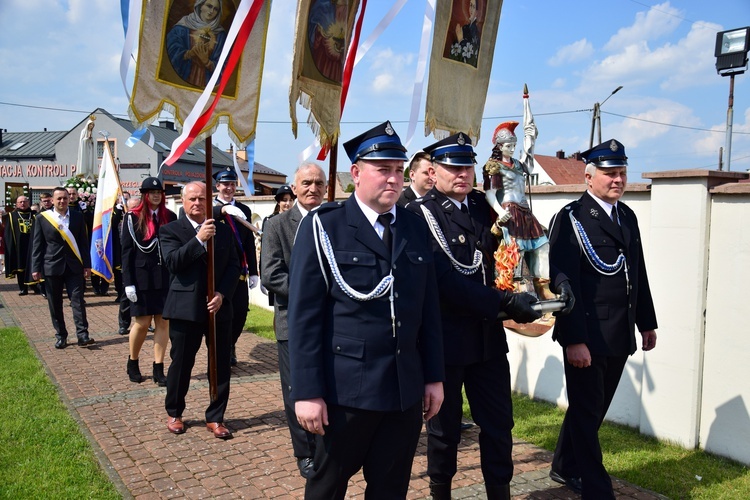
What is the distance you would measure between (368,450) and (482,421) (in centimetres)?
101

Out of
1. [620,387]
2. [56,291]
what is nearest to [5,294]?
[56,291]

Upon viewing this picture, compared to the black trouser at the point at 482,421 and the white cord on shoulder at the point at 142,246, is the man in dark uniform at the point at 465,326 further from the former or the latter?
the white cord on shoulder at the point at 142,246

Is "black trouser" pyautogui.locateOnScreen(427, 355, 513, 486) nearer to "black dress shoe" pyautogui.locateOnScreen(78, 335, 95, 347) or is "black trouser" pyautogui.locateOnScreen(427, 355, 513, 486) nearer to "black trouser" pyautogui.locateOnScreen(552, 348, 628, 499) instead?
"black trouser" pyautogui.locateOnScreen(552, 348, 628, 499)

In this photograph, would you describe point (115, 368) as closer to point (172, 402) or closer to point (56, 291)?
point (56, 291)

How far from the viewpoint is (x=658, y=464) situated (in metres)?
4.88

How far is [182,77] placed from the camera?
16.7 feet

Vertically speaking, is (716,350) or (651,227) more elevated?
(651,227)

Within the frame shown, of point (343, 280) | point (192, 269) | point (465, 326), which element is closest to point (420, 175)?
point (192, 269)

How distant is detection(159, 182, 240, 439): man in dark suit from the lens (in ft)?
17.9

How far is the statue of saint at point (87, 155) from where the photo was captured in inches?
450

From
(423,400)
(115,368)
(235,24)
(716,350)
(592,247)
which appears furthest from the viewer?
(115,368)

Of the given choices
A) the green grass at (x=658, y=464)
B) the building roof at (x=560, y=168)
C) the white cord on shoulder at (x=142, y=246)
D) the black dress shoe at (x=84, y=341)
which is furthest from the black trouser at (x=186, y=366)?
the building roof at (x=560, y=168)

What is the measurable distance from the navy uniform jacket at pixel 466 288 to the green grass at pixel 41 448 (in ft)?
8.27

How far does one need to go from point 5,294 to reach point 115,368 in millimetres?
10082
